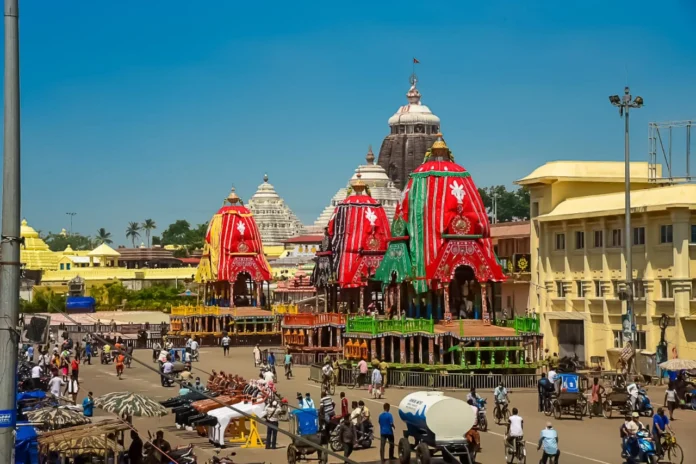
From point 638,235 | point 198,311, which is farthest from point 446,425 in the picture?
point 198,311

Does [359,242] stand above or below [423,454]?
above

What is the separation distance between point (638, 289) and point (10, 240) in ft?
125

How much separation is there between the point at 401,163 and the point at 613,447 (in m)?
82.4

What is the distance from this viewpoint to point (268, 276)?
212 feet

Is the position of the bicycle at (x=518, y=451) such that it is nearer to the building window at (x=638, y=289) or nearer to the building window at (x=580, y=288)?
the building window at (x=638, y=289)

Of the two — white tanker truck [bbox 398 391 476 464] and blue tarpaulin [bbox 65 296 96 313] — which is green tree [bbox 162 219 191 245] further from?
white tanker truck [bbox 398 391 476 464]

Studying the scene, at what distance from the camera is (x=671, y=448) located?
22984 millimetres

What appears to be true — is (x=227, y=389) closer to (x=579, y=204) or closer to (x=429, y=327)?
(x=429, y=327)

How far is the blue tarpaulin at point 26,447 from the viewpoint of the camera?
20077 mm

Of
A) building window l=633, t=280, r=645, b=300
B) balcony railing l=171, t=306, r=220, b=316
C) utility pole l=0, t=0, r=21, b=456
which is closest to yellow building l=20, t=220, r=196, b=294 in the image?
balcony railing l=171, t=306, r=220, b=316

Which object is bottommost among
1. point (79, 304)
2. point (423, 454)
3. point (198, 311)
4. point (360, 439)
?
point (360, 439)

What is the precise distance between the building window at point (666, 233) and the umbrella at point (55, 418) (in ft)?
86.8

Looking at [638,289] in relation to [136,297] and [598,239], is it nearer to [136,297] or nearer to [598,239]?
[598,239]

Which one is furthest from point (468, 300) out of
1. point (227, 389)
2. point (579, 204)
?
point (227, 389)
